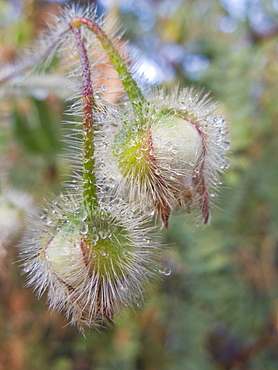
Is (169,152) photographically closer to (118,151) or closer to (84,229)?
(118,151)

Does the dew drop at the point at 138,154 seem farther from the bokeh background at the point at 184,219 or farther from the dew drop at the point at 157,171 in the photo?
the bokeh background at the point at 184,219

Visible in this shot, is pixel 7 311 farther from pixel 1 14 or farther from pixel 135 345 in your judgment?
pixel 1 14

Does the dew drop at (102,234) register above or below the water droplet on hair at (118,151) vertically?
below

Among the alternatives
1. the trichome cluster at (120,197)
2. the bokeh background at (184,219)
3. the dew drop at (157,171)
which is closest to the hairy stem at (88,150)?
the trichome cluster at (120,197)

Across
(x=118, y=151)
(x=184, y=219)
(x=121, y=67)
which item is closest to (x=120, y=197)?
(x=118, y=151)

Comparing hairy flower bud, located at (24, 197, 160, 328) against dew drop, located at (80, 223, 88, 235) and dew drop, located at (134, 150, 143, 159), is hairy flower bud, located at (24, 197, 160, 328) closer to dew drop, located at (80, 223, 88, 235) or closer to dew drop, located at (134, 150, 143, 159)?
dew drop, located at (80, 223, 88, 235)

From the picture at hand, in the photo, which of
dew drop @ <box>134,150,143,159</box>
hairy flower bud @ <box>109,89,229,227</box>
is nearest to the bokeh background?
hairy flower bud @ <box>109,89,229,227</box>

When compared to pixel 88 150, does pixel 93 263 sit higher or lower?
lower
